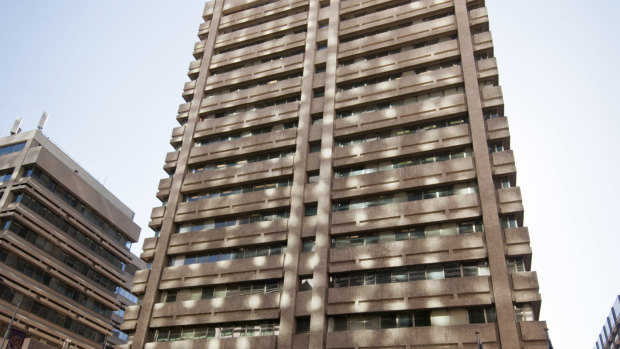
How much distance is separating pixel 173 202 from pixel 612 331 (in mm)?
82919

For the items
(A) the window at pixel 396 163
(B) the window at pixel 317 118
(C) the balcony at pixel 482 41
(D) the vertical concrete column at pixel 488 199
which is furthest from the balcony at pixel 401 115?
(C) the balcony at pixel 482 41

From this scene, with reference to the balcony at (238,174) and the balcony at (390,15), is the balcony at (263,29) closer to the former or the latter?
the balcony at (390,15)

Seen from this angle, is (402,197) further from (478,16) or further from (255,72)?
(255,72)

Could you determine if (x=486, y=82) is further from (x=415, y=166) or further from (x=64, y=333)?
(x=64, y=333)

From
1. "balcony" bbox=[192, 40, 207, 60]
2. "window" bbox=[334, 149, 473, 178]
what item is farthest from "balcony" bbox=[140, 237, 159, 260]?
"balcony" bbox=[192, 40, 207, 60]

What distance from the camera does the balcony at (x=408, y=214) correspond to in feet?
119

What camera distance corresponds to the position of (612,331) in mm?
94438

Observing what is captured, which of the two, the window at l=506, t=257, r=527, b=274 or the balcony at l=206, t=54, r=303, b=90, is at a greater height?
the balcony at l=206, t=54, r=303, b=90

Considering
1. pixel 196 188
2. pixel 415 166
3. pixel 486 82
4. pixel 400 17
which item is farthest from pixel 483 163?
pixel 196 188

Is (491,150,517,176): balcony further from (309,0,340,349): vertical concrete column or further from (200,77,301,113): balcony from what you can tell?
(200,77,301,113): balcony

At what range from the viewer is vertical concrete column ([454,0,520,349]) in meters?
30.9

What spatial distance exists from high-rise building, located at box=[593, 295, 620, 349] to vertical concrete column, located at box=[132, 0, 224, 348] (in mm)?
76035

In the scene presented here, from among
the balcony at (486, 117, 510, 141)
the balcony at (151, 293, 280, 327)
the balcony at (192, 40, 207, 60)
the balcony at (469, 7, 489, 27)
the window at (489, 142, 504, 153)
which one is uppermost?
the balcony at (192, 40, 207, 60)

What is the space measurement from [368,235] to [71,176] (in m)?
41.9
